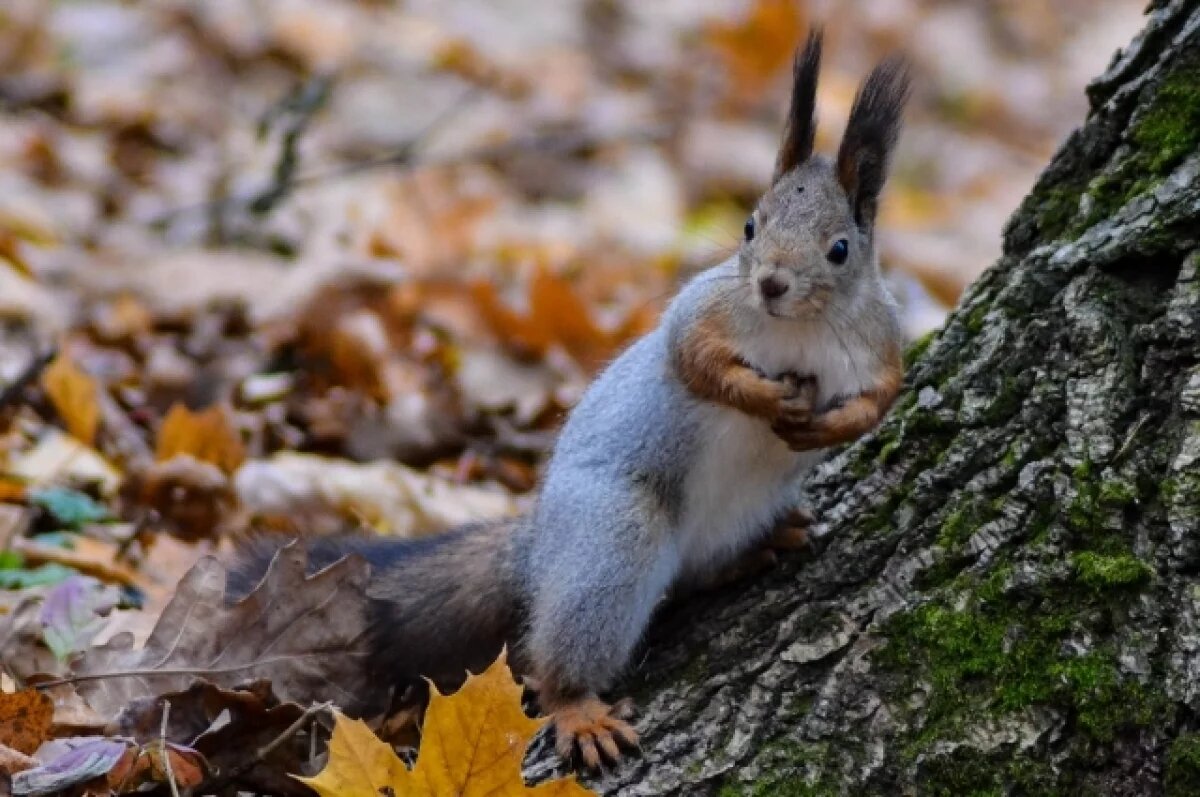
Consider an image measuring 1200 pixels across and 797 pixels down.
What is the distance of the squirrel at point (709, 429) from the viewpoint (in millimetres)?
2240

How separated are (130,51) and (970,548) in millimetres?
5498

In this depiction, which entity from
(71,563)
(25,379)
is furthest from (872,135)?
(25,379)

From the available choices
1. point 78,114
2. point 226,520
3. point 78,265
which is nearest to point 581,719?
point 226,520

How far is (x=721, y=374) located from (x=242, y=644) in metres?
0.83

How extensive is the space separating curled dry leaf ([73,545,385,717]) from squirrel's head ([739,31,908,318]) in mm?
811

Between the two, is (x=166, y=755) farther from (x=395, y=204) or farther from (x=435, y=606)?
(x=395, y=204)

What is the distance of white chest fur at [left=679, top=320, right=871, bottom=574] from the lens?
7.63 ft

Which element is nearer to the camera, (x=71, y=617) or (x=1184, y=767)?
(x=1184, y=767)

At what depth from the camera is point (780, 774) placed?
1949 mm

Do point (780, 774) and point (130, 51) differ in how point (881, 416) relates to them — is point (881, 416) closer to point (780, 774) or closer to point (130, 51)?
point (780, 774)

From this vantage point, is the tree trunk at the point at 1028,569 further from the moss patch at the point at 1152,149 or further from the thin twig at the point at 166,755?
the thin twig at the point at 166,755

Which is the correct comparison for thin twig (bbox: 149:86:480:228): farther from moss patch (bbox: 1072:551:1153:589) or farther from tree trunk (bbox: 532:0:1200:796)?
moss patch (bbox: 1072:551:1153:589)

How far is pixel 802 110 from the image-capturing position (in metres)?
2.24

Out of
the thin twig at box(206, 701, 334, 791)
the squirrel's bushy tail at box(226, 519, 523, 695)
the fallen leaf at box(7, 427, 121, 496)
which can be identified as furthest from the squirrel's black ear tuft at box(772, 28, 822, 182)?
the fallen leaf at box(7, 427, 121, 496)
